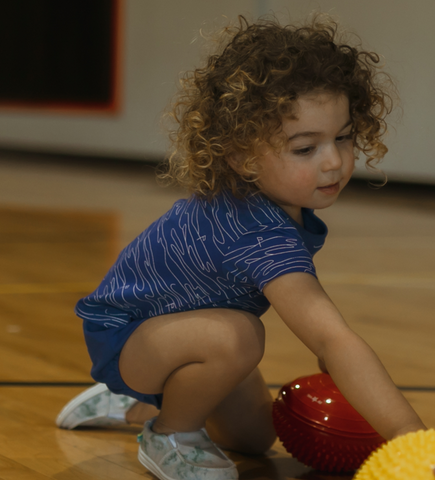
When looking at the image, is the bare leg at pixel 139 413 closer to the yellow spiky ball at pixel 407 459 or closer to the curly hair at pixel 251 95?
the curly hair at pixel 251 95

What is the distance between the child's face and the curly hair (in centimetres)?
1

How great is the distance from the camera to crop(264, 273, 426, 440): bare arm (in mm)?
734

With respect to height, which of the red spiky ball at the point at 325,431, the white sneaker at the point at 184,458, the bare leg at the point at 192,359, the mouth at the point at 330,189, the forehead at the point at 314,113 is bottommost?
the white sneaker at the point at 184,458

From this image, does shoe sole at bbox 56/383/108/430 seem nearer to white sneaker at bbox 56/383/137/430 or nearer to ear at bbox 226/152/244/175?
white sneaker at bbox 56/383/137/430

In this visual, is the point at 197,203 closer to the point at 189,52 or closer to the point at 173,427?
the point at 173,427

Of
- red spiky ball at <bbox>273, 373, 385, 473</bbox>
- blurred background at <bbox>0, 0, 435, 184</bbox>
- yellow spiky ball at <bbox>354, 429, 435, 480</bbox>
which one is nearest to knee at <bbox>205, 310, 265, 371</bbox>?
red spiky ball at <bbox>273, 373, 385, 473</bbox>

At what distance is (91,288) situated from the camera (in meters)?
1.82

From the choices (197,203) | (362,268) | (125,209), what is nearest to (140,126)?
(125,209)

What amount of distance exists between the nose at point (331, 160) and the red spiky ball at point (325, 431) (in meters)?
0.29

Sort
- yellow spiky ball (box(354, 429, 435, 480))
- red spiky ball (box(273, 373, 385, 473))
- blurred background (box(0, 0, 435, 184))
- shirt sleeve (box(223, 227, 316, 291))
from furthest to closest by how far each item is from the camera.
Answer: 1. blurred background (box(0, 0, 435, 184))
2. red spiky ball (box(273, 373, 385, 473))
3. shirt sleeve (box(223, 227, 316, 291))
4. yellow spiky ball (box(354, 429, 435, 480))

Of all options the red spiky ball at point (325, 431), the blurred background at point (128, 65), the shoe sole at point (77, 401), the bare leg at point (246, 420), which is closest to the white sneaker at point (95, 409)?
the shoe sole at point (77, 401)

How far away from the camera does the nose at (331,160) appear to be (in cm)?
86

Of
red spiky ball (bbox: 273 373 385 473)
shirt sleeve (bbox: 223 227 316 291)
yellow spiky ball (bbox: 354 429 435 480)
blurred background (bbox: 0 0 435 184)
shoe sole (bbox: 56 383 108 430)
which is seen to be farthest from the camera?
blurred background (bbox: 0 0 435 184)

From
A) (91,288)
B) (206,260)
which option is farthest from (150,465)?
(91,288)
